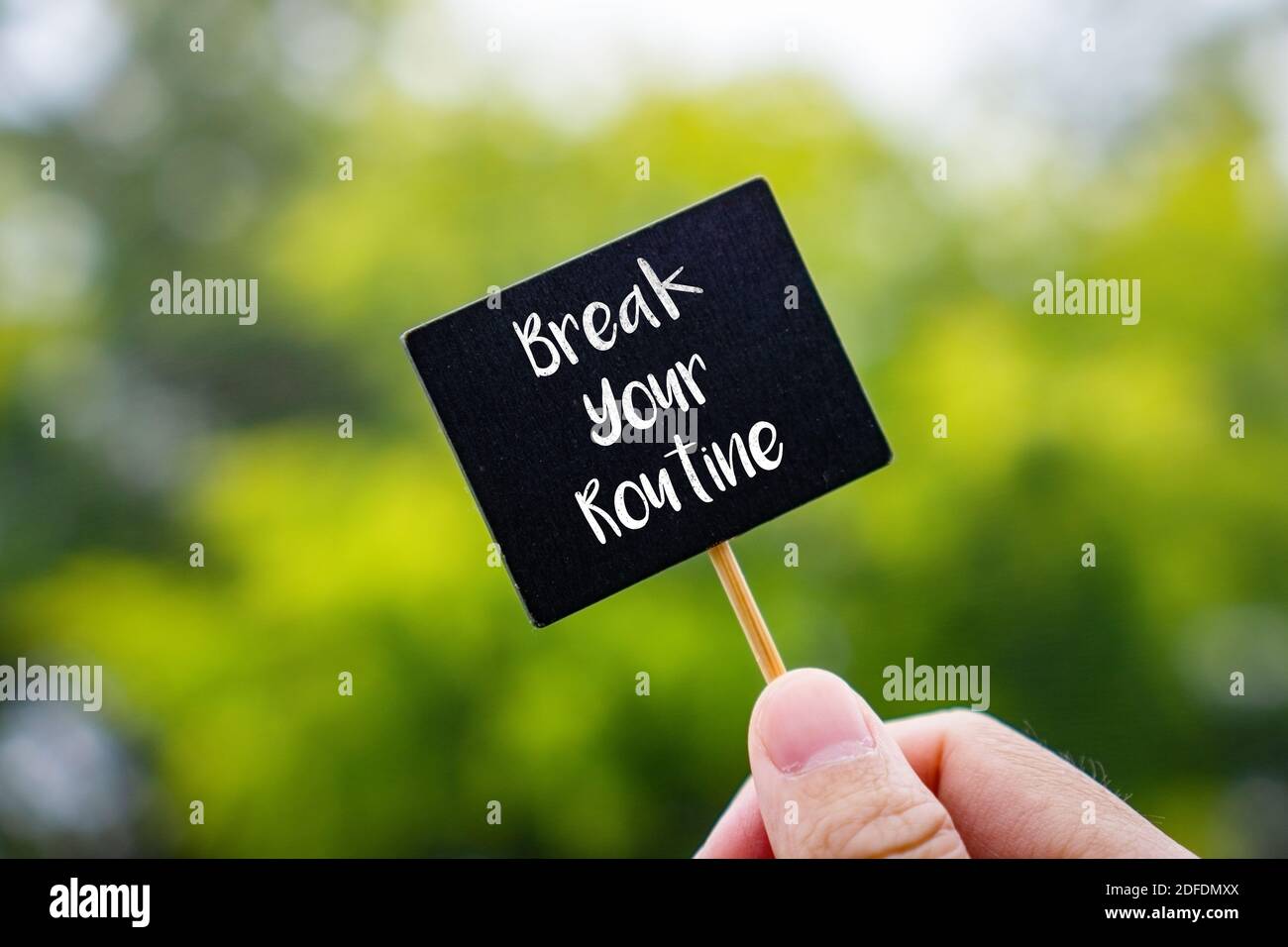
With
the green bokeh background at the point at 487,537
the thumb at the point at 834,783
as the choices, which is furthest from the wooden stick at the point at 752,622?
the green bokeh background at the point at 487,537

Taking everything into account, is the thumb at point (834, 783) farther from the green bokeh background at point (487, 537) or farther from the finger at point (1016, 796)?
the green bokeh background at point (487, 537)

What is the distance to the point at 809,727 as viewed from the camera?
2.64 ft

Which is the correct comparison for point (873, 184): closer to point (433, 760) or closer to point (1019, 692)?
point (1019, 692)

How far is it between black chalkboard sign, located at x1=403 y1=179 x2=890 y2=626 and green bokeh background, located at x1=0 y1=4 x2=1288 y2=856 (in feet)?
5.78

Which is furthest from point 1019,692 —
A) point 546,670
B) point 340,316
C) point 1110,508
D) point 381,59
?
point 381,59

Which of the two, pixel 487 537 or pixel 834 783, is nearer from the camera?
pixel 834 783

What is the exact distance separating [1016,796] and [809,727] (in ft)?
1.03

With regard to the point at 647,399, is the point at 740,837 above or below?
below

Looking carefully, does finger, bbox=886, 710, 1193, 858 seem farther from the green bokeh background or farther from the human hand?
the green bokeh background

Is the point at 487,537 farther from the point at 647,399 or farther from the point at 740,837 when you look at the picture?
the point at 647,399

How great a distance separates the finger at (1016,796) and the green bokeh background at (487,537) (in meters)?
1.47

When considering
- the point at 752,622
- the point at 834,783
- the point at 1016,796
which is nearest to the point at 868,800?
the point at 834,783

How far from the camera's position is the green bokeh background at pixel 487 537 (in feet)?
8.74

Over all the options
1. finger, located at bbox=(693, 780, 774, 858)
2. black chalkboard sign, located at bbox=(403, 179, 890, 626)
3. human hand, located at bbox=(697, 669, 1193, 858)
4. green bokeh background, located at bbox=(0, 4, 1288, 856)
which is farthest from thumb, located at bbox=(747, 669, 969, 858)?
green bokeh background, located at bbox=(0, 4, 1288, 856)
